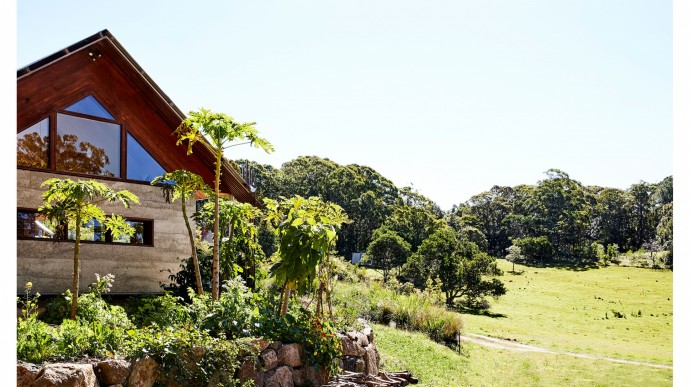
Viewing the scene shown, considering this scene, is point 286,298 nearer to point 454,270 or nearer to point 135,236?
point 135,236

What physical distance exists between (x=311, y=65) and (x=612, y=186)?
138 ft

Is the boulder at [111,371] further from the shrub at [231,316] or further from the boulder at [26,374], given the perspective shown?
the shrub at [231,316]

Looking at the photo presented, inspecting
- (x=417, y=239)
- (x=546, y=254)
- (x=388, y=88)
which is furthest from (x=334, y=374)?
(x=546, y=254)

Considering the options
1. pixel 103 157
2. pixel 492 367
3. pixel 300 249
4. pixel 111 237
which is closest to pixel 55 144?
pixel 103 157

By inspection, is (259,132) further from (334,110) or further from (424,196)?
(424,196)

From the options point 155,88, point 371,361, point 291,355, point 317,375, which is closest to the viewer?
point 291,355

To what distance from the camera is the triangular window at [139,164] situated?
33.3ft

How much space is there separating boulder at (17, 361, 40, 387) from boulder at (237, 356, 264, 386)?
2.06 m

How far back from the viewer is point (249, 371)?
6.53 metres

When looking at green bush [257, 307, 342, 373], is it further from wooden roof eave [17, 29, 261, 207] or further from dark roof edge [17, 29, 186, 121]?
dark roof edge [17, 29, 186, 121]

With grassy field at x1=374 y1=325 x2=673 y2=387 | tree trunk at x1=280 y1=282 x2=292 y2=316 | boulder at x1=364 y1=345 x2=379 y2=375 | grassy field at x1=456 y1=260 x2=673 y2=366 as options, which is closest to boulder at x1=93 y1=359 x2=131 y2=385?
tree trunk at x1=280 y1=282 x2=292 y2=316

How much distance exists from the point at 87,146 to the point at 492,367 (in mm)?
9301

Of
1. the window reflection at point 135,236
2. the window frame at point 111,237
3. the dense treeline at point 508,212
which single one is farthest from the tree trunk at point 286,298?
the dense treeline at point 508,212

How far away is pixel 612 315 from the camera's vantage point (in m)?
29.3
